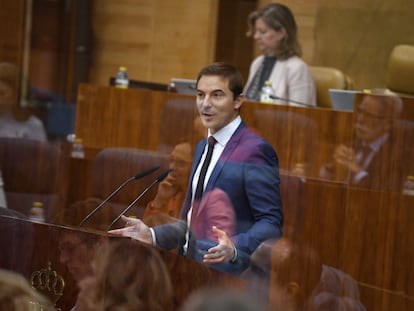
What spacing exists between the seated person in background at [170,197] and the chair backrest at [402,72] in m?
1.02

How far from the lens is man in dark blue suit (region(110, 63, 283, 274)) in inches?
94.8

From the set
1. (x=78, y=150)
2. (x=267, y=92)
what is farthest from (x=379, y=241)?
(x=78, y=150)

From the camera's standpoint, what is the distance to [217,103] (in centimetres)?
303

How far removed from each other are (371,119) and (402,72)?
1.92ft

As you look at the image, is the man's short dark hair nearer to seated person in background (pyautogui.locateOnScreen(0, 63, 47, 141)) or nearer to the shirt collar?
the shirt collar

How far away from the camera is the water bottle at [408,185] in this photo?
3.42 meters

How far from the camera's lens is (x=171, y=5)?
6.44 m

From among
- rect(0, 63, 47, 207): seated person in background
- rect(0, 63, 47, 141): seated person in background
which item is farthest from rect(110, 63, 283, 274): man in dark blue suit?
rect(0, 63, 47, 141): seated person in background

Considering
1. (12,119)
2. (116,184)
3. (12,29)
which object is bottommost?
(116,184)

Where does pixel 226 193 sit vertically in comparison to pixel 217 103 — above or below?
below

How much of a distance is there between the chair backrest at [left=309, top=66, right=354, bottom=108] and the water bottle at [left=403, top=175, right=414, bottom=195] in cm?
114

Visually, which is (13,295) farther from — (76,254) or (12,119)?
(12,119)

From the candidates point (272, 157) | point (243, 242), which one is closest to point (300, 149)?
point (272, 157)

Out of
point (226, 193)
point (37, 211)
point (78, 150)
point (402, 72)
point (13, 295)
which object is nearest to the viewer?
point (13, 295)
